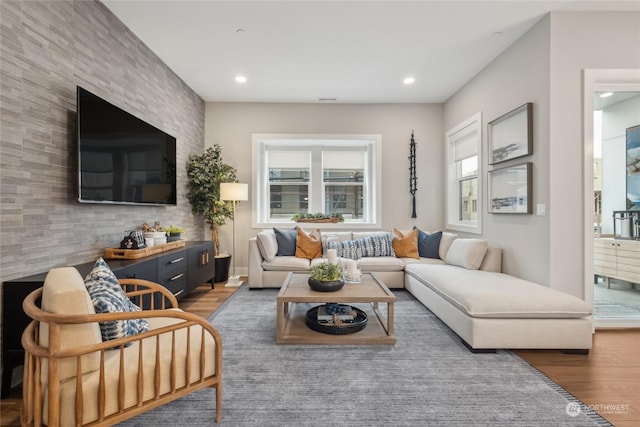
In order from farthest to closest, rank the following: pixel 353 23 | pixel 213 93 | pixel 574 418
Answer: pixel 213 93, pixel 353 23, pixel 574 418

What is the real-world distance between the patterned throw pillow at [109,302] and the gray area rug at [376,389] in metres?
0.52

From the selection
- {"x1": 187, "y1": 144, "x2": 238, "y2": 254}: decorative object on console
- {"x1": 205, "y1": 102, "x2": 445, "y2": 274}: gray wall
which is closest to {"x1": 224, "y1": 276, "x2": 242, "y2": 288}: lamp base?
{"x1": 205, "y1": 102, "x2": 445, "y2": 274}: gray wall

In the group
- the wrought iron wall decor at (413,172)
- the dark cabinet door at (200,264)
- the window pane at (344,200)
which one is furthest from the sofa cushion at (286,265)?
the wrought iron wall decor at (413,172)

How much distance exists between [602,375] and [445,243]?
218 centimetres

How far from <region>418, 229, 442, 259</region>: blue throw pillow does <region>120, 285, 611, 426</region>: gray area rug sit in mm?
1777

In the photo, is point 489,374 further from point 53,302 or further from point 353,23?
point 353,23

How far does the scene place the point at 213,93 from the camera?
4.52 m

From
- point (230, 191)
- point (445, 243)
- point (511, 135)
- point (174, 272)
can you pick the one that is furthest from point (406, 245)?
point (174, 272)

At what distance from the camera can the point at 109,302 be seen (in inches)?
53.9

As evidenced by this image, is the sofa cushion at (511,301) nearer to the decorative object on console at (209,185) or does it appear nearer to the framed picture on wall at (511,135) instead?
the framed picture on wall at (511,135)

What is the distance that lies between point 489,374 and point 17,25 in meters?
3.72

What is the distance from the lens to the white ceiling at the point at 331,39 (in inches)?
102

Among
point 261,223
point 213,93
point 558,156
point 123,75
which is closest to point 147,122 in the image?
point 123,75

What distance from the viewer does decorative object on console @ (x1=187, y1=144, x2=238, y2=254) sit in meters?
4.33
